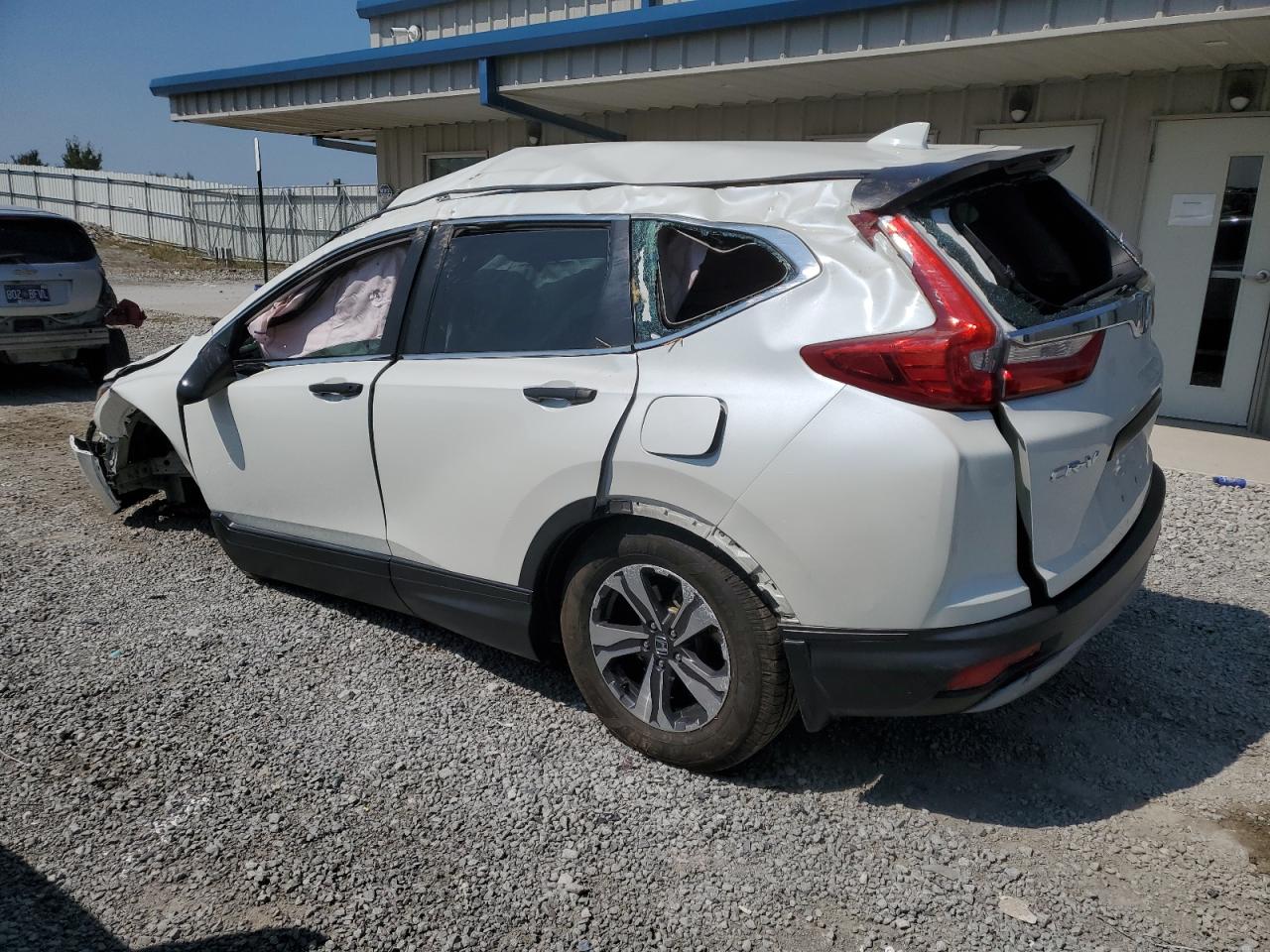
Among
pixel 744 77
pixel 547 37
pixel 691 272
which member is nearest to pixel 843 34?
pixel 744 77

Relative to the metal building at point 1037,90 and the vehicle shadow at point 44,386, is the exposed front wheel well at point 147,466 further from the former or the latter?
the metal building at point 1037,90

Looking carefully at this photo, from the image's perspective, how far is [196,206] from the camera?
2944cm

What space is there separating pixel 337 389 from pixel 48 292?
6496 mm

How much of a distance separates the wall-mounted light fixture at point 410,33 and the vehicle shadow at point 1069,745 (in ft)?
41.7

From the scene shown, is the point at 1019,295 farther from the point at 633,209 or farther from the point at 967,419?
the point at 633,209

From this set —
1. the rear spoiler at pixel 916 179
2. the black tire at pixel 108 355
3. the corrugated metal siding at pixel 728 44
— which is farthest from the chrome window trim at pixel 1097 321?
the black tire at pixel 108 355

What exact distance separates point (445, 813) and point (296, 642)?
4.56 ft

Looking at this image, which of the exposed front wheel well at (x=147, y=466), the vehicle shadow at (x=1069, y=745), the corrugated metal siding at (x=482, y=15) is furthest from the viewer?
the corrugated metal siding at (x=482, y=15)

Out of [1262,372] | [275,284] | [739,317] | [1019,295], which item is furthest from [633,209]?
[1262,372]

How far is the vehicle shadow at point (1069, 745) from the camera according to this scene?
3.04 metres

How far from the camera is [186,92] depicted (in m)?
12.9

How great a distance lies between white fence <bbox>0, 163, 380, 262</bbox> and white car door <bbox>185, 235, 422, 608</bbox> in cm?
1976

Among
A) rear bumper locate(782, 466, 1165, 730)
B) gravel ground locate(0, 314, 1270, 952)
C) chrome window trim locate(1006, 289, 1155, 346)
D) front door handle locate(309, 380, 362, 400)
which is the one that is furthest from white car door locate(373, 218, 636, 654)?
chrome window trim locate(1006, 289, 1155, 346)

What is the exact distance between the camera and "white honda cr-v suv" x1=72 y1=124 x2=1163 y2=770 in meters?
2.55
